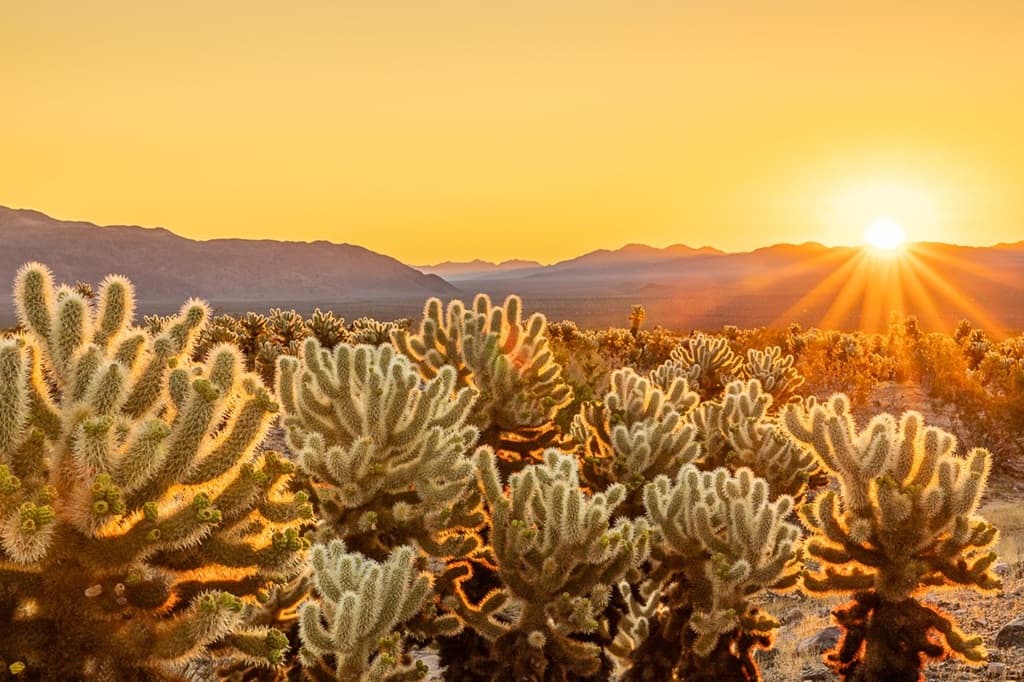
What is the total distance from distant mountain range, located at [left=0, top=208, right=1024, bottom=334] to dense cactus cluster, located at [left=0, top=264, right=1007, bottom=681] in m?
59.4

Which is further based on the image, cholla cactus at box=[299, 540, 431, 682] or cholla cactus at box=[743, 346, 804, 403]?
cholla cactus at box=[743, 346, 804, 403]

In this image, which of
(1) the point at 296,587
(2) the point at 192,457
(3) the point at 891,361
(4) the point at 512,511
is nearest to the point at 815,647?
(4) the point at 512,511

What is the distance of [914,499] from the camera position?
17.2 ft

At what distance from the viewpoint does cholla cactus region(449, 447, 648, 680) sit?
16.9 feet

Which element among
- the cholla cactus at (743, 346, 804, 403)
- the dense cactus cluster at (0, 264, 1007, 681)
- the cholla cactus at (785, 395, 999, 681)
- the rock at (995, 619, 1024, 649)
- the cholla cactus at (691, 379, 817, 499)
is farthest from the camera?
the cholla cactus at (743, 346, 804, 403)

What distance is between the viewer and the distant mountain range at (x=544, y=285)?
81.8 meters

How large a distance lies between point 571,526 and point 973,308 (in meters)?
89.0

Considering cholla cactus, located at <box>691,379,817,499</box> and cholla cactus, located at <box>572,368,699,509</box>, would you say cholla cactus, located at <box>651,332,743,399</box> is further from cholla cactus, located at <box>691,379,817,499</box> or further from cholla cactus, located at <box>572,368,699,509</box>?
cholla cactus, located at <box>572,368,699,509</box>

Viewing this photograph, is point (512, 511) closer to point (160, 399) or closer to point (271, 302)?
point (160, 399)

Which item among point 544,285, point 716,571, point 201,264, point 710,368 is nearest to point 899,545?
point 716,571

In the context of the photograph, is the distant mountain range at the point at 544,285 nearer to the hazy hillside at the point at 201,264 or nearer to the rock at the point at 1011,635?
the hazy hillside at the point at 201,264

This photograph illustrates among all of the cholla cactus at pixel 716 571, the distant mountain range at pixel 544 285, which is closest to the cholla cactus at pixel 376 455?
the cholla cactus at pixel 716 571

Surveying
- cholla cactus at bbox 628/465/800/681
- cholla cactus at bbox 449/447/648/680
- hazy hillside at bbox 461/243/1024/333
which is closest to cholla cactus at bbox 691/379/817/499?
cholla cactus at bbox 628/465/800/681

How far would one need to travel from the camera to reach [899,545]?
17.1 feet
